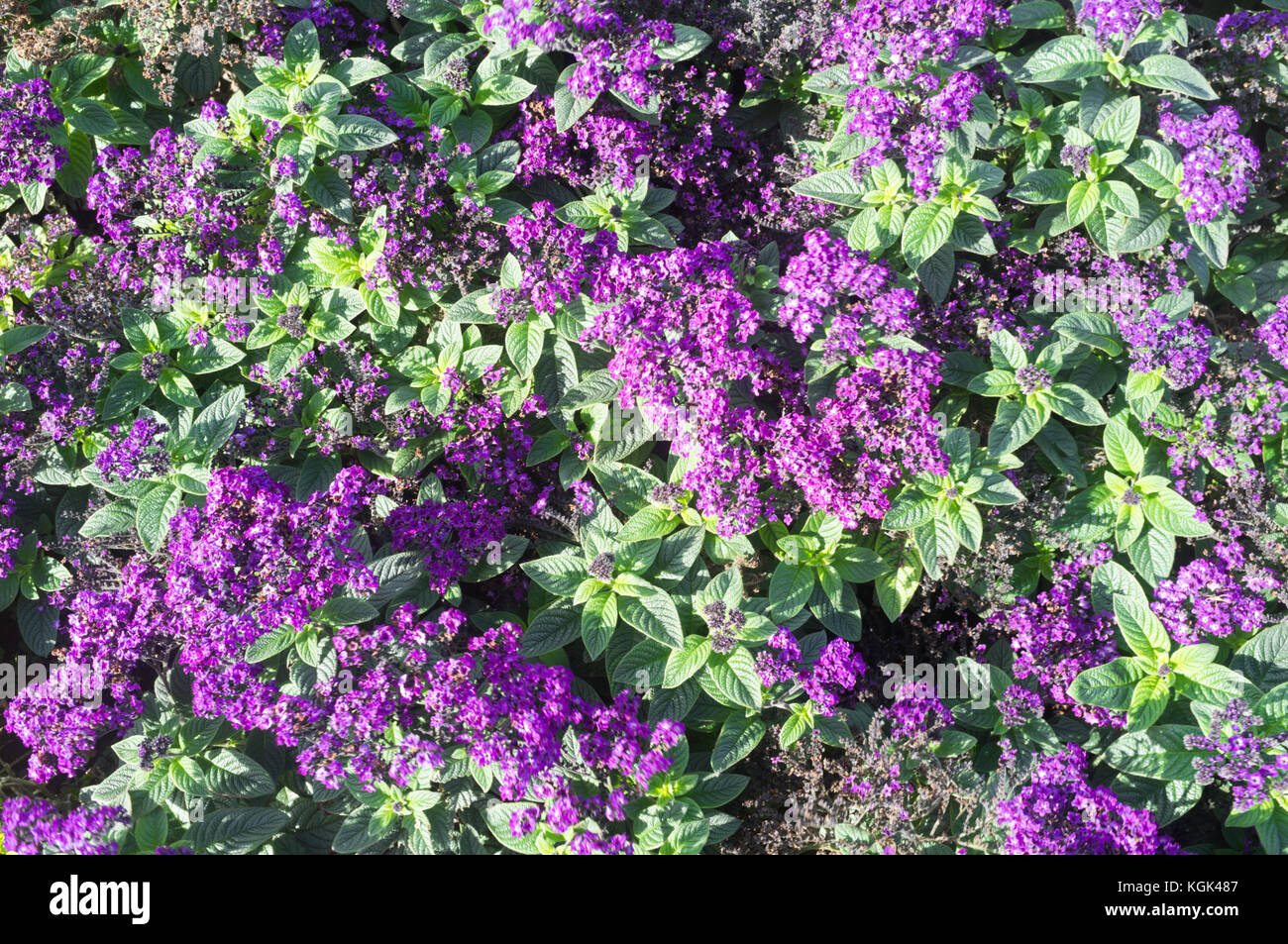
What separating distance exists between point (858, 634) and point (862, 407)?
Result: 1076 millimetres

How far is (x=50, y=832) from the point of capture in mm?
3379

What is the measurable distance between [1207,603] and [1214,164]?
2017 millimetres

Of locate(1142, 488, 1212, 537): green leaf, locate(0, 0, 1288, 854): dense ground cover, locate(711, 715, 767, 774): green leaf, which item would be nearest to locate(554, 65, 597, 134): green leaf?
locate(0, 0, 1288, 854): dense ground cover

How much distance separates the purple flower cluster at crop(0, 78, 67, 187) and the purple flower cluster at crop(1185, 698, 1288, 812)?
5952 mm

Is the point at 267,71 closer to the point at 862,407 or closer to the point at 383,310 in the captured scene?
the point at 383,310

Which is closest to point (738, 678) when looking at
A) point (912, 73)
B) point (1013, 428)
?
point (1013, 428)

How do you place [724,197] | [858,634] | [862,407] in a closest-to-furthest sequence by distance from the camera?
[862,407] < [858,634] < [724,197]

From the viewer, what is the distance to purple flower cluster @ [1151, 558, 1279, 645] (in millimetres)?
4305

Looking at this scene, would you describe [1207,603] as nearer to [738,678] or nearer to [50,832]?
[738,678]

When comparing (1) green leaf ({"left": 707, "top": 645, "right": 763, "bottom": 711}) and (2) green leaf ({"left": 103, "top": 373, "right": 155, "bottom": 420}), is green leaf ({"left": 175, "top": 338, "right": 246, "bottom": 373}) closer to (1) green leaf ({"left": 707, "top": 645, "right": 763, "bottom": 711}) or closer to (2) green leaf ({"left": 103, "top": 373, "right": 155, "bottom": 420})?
(2) green leaf ({"left": 103, "top": 373, "right": 155, "bottom": 420})

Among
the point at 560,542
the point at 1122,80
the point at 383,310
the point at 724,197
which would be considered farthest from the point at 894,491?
the point at 383,310

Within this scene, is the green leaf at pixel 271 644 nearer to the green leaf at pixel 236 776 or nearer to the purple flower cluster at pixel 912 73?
the green leaf at pixel 236 776

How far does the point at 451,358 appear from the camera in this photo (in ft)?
15.0

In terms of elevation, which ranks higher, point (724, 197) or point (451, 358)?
point (724, 197)
